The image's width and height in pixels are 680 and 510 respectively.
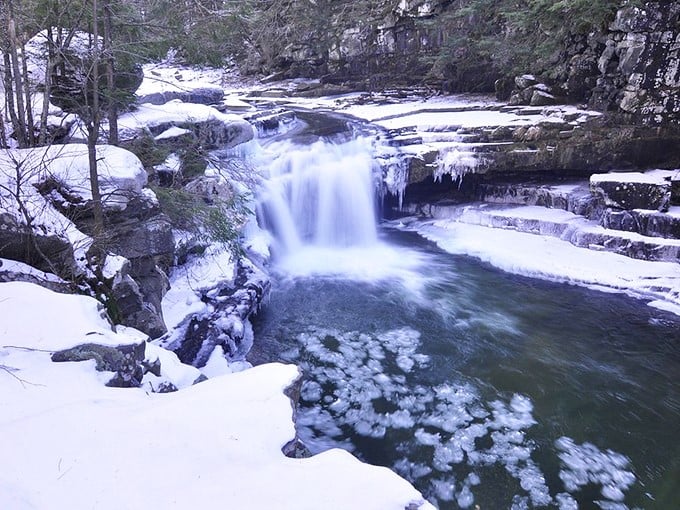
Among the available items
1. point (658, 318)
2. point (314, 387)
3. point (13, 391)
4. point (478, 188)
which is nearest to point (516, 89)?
point (478, 188)

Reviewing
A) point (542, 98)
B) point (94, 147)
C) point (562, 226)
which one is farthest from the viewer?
Result: point (542, 98)

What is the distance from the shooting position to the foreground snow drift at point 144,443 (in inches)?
98.3

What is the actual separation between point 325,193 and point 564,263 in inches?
228

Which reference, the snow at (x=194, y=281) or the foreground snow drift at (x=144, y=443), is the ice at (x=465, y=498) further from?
the snow at (x=194, y=281)

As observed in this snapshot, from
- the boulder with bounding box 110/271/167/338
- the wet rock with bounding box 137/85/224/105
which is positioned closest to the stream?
the boulder with bounding box 110/271/167/338

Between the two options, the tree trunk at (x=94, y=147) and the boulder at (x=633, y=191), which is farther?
the boulder at (x=633, y=191)

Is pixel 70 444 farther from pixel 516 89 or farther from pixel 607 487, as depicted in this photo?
pixel 516 89

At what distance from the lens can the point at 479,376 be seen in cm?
622

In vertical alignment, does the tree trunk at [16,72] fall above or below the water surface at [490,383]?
above

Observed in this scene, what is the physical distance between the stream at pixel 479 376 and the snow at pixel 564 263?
326 mm

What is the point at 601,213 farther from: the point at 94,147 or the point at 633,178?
the point at 94,147

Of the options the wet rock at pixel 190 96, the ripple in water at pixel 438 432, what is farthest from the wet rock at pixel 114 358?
the wet rock at pixel 190 96

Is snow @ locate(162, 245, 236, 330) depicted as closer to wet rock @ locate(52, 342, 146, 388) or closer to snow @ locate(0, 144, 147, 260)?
snow @ locate(0, 144, 147, 260)

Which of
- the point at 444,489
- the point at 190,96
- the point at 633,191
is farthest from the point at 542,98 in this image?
the point at 444,489
